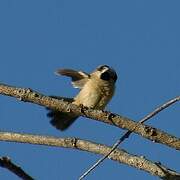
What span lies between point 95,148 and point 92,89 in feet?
13.3

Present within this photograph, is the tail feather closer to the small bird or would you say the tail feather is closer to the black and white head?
the small bird

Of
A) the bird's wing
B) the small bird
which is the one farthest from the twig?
the bird's wing

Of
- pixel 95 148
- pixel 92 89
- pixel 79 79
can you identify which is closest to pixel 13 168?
pixel 95 148

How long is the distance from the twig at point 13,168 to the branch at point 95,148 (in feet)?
2.82

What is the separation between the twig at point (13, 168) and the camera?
2375 millimetres

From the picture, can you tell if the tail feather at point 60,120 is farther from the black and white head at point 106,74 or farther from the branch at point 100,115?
the branch at point 100,115

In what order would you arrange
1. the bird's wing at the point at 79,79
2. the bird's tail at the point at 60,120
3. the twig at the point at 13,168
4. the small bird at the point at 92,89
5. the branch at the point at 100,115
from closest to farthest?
the twig at the point at 13,168 < the branch at the point at 100,115 < the small bird at the point at 92,89 < the bird's wing at the point at 79,79 < the bird's tail at the point at 60,120

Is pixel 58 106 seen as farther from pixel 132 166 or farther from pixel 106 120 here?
pixel 132 166

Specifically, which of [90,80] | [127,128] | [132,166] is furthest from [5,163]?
[90,80]

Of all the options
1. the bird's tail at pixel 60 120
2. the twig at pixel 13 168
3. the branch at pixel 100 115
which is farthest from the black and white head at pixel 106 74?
the twig at pixel 13 168

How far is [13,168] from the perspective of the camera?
7.89 feet

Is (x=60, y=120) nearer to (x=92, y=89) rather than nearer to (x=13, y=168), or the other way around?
(x=92, y=89)

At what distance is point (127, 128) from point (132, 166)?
345 mm

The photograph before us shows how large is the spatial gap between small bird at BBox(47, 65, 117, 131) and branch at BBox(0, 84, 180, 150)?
12.2ft
